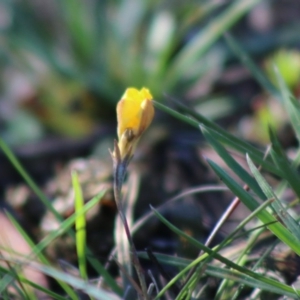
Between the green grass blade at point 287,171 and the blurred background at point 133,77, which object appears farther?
the blurred background at point 133,77

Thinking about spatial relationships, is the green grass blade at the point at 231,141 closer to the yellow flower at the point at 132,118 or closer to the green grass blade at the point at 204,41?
the yellow flower at the point at 132,118

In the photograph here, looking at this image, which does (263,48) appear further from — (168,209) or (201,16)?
(168,209)

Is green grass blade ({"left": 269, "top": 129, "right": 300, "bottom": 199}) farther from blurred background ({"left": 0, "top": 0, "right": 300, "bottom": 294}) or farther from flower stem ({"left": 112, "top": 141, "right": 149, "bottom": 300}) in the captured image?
blurred background ({"left": 0, "top": 0, "right": 300, "bottom": 294})

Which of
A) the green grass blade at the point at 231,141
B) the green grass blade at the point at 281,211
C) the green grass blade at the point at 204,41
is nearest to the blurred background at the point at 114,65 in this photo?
the green grass blade at the point at 204,41

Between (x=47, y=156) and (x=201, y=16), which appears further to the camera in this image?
(x=201, y=16)

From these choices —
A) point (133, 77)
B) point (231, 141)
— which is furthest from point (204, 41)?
point (231, 141)

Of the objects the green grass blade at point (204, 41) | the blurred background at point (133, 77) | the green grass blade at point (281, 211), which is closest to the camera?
the green grass blade at point (281, 211)

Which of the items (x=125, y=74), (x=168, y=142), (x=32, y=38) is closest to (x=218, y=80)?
(x=125, y=74)

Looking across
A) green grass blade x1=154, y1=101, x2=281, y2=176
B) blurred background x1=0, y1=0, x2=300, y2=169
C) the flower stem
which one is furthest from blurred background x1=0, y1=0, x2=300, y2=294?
the flower stem
